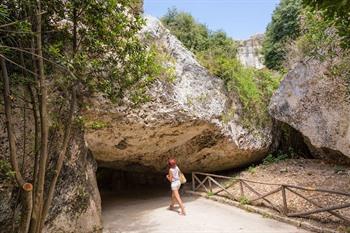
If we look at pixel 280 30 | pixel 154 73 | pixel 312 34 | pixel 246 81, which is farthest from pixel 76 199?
pixel 280 30

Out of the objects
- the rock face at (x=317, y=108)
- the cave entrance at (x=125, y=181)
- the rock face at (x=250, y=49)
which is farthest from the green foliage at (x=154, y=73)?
the rock face at (x=250, y=49)

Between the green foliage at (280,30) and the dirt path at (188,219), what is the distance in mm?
12259

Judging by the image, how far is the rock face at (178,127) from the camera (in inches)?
353

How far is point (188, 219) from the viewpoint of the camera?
8.43m

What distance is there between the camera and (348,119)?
10062 mm

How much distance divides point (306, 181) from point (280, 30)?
13.1 m

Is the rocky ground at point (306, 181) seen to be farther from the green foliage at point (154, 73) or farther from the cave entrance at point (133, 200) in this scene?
the green foliage at point (154, 73)

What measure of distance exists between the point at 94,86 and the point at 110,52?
35.9 inches

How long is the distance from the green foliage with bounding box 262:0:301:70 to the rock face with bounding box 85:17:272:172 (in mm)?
9038

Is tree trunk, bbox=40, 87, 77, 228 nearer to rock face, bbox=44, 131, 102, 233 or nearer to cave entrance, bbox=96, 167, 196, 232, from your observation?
rock face, bbox=44, 131, 102, 233

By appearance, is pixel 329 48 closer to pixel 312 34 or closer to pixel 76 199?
pixel 312 34

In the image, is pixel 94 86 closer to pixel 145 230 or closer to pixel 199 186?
pixel 145 230

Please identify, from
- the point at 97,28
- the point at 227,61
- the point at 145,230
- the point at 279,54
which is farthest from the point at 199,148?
the point at 279,54

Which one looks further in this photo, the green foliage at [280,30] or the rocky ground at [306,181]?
the green foliage at [280,30]
